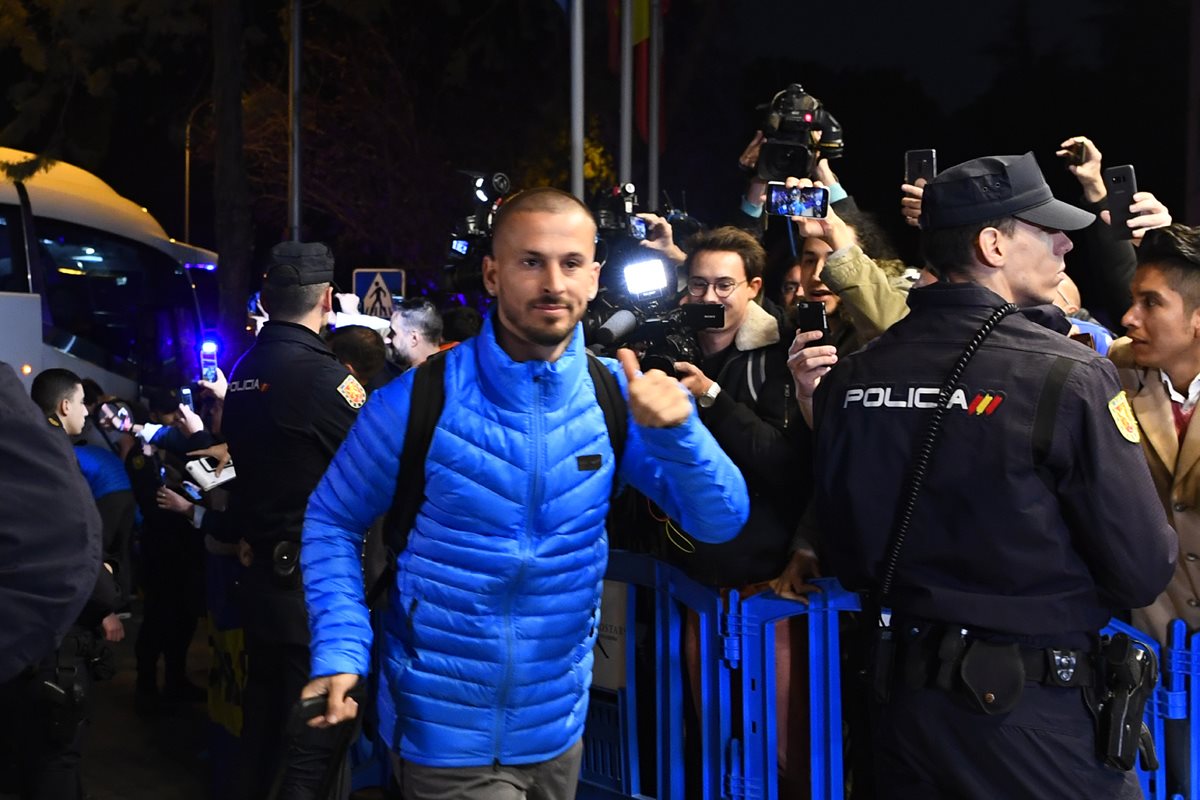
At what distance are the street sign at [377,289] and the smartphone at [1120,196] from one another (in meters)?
11.2

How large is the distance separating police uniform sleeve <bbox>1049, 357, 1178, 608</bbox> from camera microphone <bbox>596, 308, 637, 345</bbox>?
5.01 feet

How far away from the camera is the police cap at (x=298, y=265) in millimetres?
5574

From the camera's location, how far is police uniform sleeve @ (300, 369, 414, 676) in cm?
345

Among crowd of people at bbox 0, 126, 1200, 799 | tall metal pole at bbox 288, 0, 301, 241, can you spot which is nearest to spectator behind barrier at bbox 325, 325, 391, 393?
crowd of people at bbox 0, 126, 1200, 799

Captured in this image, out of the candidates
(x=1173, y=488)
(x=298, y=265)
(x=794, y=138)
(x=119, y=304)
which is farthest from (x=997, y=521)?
(x=119, y=304)

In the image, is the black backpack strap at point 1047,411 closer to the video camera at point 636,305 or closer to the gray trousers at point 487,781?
the video camera at point 636,305

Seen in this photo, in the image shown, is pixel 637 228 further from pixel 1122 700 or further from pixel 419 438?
pixel 1122 700

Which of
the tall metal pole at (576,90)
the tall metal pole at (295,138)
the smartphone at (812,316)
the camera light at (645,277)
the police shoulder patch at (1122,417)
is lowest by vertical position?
the police shoulder patch at (1122,417)

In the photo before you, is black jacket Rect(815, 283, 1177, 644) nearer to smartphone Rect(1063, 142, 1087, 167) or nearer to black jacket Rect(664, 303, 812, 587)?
black jacket Rect(664, 303, 812, 587)

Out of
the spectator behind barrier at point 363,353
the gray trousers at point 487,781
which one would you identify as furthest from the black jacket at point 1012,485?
the spectator behind barrier at point 363,353

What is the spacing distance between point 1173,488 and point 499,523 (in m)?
2.05

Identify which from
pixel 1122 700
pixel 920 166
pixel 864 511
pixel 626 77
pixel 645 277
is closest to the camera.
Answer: pixel 1122 700

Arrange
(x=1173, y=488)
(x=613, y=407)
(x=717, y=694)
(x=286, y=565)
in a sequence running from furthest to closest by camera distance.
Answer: (x=286, y=565) < (x=717, y=694) < (x=1173, y=488) < (x=613, y=407)

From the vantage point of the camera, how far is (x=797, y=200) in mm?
4895
